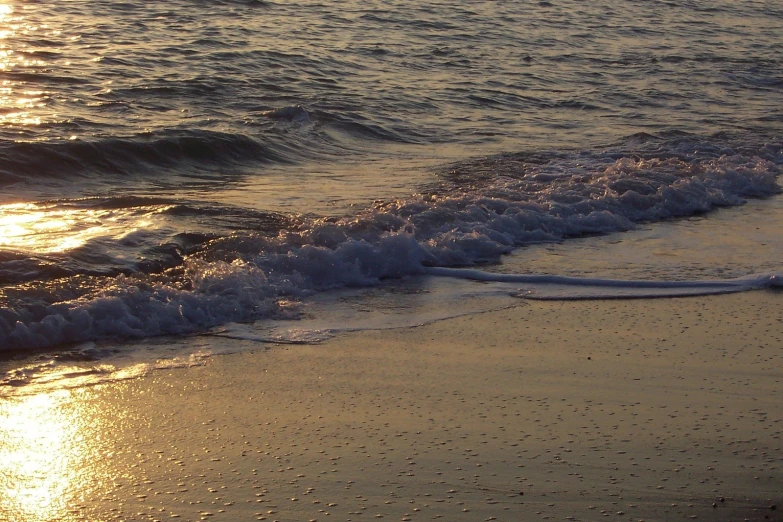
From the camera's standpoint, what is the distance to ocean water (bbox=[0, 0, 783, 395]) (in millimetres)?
5691

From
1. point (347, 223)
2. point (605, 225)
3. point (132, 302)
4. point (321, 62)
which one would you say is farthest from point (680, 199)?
point (321, 62)

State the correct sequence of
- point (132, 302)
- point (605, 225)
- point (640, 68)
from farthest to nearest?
point (640, 68)
point (605, 225)
point (132, 302)

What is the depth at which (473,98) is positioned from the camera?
13.4 metres

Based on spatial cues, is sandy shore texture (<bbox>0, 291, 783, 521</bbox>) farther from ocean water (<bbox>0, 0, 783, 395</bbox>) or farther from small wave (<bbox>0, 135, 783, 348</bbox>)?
small wave (<bbox>0, 135, 783, 348</bbox>)

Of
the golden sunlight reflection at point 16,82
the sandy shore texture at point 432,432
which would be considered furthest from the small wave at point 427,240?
the golden sunlight reflection at point 16,82

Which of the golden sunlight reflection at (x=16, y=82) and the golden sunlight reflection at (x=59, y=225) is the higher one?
the golden sunlight reflection at (x=16, y=82)

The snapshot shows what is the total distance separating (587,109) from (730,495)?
10247mm

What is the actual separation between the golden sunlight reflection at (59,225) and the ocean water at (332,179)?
33 mm

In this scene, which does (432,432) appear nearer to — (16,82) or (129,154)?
(129,154)

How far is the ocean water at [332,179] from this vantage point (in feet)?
18.7

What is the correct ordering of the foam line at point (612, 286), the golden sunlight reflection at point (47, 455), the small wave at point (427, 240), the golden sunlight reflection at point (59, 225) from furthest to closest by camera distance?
the golden sunlight reflection at point (59, 225) < the foam line at point (612, 286) < the small wave at point (427, 240) < the golden sunlight reflection at point (47, 455)

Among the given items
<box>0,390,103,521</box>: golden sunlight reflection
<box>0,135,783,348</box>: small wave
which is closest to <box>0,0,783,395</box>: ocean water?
<box>0,135,783,348</box>: small wave

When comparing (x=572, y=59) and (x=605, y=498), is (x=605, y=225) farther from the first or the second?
(x=572, y=59)

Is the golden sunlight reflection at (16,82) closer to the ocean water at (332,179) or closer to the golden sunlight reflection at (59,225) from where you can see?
the ocean water at (332,179)
